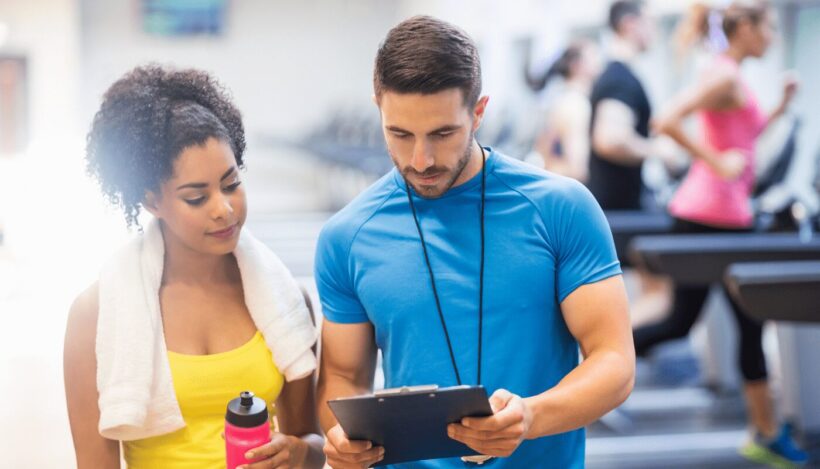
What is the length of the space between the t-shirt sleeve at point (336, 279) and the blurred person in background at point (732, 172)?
Result: 88.0 inches

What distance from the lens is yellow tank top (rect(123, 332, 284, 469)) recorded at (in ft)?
4.90

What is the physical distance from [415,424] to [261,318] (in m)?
0.38

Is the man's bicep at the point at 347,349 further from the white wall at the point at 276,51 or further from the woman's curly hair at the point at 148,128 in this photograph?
the white wall at the point at 276,51

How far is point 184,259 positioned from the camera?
1586mm

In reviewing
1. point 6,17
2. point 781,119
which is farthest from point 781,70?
point 6,17

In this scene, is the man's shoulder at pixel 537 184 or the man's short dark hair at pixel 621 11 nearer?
the man's shoulder at pixel 537 184

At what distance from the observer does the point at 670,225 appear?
3.89 metres

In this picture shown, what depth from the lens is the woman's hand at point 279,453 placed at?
1.37 meters

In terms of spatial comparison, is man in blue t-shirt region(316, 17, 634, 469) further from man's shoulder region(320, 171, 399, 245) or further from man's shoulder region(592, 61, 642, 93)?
man's shoulder region(592, 61, 642, 93)

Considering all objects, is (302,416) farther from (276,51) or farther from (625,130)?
(276,51)

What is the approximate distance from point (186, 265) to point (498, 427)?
61 centimetres

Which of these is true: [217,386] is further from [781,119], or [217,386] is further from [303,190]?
[303,190]

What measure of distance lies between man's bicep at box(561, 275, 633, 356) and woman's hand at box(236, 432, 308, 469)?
467 mm

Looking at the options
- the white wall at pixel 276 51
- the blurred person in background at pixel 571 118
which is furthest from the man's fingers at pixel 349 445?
the white wall at pixel 276 51
